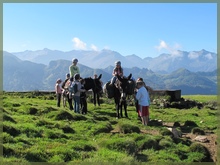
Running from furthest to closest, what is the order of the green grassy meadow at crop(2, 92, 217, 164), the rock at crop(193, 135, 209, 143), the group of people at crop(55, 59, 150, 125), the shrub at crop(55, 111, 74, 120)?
the shrub at crop(55, 111, 74, 120)
the group of people at crop(55, 59, 150, 125)
the rock at crop(193, 135, 209, 143)
the green grassy meadow at crop(2, 92, 217, 164)

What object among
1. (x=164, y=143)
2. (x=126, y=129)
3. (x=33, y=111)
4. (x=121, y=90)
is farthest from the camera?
(x=121, y=90)

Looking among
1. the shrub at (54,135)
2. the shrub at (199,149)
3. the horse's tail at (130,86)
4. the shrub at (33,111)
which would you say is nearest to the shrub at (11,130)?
the shrub at (54,135)

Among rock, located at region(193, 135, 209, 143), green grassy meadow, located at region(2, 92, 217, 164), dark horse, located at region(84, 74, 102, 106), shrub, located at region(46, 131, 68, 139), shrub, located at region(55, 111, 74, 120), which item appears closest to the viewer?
green grassy meadow, located at region(2, 92, 217, 164)

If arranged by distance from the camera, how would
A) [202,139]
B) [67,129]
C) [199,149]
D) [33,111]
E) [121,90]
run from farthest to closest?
[121,90], [33,111], [67,129], [202,139], [199,149]

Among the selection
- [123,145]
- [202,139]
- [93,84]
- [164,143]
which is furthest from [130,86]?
[123,145]

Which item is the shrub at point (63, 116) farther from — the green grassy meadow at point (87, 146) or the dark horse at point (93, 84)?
the dark horse at point (93, 84)

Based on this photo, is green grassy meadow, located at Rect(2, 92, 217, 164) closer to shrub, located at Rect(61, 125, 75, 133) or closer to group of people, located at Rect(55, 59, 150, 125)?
shrub, located at Rect(61, 125, 75, 133)

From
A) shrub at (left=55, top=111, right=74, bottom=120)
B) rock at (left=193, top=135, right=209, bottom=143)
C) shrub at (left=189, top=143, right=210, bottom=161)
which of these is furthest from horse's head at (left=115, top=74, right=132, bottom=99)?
shrub at (left=189, top=143, right=210, bottom=161)

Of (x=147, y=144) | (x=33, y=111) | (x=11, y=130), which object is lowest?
(x=147, y=144)

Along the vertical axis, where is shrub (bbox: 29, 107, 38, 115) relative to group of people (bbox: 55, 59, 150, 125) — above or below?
below

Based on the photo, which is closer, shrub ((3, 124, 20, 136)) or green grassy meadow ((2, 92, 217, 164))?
green grassy meadow ((2, 92, 217, 164))

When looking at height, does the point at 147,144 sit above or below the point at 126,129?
below

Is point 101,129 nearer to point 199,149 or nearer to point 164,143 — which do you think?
point 164,143

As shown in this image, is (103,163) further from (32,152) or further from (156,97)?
(156,97)
